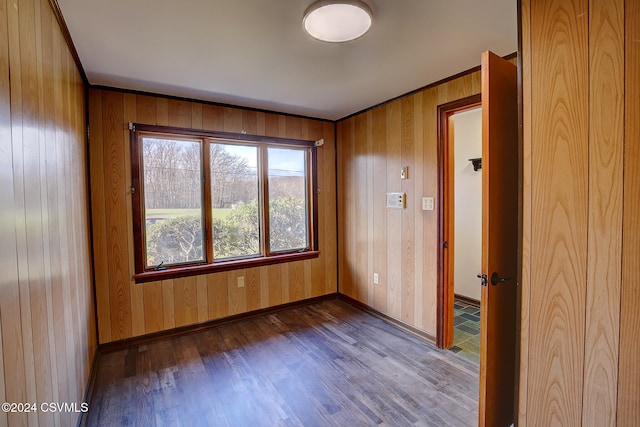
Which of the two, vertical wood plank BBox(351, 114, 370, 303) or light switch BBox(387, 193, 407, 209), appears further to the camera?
vertical wood plank BBox(351, 114, 370, 303)

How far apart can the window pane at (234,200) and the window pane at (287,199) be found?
0.67 feet

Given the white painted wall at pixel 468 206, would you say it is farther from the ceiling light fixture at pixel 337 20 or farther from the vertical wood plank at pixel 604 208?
the vertical wood plank at pixel 604 208

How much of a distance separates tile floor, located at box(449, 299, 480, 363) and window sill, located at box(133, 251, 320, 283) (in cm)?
186

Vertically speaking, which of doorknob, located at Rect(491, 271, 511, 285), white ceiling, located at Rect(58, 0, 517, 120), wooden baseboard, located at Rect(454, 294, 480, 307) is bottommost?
wooden baseboard, located at Rect(454, 294, 480, 307)

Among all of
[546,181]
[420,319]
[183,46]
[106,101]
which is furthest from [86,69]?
[420,319]

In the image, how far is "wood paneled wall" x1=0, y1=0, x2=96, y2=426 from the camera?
3.00ft

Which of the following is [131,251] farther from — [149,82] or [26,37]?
[26,37]

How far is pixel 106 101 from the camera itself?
261 cm

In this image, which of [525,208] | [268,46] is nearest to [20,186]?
[268,46]

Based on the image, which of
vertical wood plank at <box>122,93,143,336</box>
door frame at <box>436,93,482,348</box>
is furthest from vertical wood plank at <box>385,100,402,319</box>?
vertical wood plank at <box>122,93,143,336</box>

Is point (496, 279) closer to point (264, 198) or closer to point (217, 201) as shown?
point (264, 198)

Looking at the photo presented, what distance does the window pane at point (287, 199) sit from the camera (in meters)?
3.56

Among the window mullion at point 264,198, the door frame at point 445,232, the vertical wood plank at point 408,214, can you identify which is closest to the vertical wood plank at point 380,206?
the vertical wood plank at point 408,214

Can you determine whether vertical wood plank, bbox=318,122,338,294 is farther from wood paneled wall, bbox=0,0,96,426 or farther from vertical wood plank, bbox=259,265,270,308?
wood paneled wall, bbox=0,0,96,426
